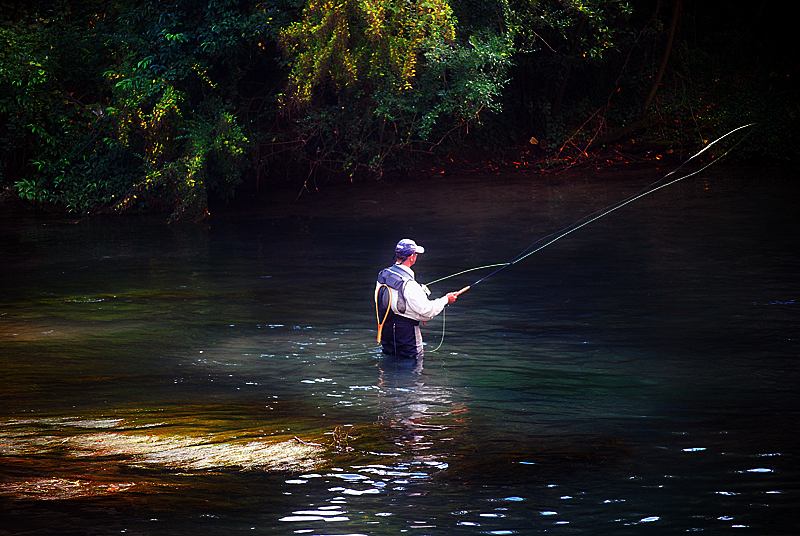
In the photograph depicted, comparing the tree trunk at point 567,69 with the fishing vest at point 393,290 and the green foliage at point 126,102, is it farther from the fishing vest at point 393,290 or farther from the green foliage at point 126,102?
the fishing vest at point 393,290

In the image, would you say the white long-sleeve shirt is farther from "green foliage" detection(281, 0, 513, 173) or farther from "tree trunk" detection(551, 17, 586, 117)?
"tree trunk" detection(551, 17, 586, 117)

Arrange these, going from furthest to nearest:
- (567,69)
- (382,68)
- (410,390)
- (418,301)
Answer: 1. (567,69)
2. (382,68)
3. (418,301)
4. (410,390)

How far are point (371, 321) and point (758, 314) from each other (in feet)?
13.9

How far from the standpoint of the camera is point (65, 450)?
611cm

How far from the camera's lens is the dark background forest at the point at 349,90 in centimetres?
1884

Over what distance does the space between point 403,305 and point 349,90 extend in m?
12.6

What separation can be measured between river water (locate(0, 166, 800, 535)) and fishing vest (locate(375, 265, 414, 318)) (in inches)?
22.4

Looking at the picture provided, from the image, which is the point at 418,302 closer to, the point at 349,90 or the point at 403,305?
the point at 403,305

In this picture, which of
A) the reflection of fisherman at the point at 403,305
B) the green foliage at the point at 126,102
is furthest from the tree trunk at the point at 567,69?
the reflection of fisherman at the point at 403,305

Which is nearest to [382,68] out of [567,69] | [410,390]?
[567,69]

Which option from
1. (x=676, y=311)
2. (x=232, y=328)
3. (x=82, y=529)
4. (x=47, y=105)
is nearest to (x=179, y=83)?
(x=47, y=105)

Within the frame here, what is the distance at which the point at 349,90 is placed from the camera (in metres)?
20.2

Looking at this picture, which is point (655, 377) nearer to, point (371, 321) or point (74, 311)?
point (371, 321)

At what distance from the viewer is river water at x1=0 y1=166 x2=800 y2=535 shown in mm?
5250
